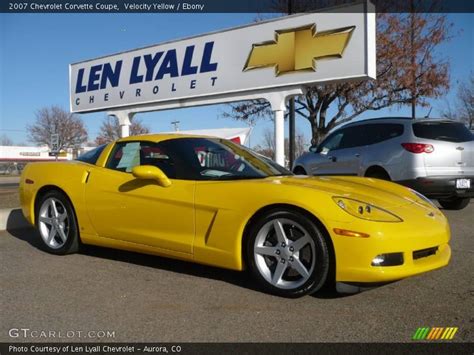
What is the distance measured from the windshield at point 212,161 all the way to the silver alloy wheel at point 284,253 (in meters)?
0.69

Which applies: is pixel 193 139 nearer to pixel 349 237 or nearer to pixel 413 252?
pixel 349 237

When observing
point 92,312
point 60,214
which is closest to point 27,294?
point 92,312

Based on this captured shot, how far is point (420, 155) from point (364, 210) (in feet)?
13.8

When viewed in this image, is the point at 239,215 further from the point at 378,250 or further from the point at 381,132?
the point at 381,132

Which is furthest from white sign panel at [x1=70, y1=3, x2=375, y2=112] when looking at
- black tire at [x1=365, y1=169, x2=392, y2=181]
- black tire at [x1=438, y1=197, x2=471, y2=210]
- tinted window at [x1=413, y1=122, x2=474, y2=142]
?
black tire at [x1=438, y1=197, x2=471, y2=210]

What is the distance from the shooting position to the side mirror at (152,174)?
4195 mm

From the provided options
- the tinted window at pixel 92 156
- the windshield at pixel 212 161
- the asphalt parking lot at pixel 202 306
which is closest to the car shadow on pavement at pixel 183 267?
the asphalt parking lot at pixel 202 306

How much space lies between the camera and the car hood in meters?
3.71

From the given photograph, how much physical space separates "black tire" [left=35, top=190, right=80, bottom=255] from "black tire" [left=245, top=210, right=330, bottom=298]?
218 cm

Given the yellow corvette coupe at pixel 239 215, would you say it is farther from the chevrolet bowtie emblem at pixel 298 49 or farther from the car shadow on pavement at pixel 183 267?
the chevrolet bowtie emblem at pixel 298 49

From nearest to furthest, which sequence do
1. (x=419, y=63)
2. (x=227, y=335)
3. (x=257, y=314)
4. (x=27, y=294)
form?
(x=227, y=335) < (x=257, y=314) < (x=27, y=294) < (x=419, y=63)

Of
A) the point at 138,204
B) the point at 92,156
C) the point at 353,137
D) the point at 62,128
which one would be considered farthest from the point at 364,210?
the point at 62,128

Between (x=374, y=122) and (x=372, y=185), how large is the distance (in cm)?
414

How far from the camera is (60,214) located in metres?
5.22
